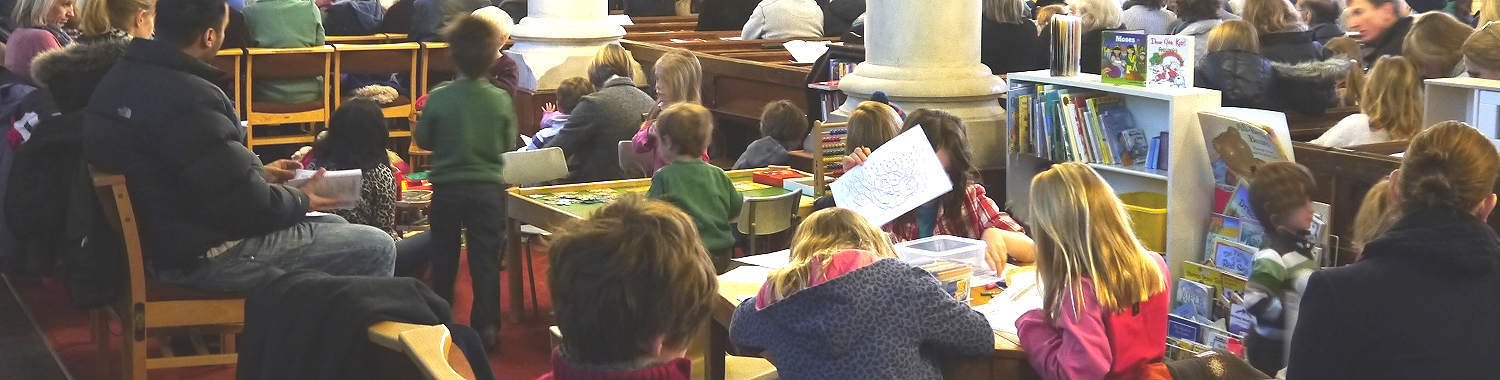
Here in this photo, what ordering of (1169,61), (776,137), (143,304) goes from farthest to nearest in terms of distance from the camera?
(776,137)
(1169,61)
(143,304)

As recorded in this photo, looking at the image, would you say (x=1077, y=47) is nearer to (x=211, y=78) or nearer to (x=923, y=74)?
(x=923, y=74)

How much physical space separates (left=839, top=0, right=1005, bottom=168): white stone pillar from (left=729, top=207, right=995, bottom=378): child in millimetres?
3147

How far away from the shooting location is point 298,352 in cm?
221

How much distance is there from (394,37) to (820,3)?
3.82m

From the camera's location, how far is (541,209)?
16.9 feet

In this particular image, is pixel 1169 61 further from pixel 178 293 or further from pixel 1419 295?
pixel 178 293

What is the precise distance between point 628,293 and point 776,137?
4.10m

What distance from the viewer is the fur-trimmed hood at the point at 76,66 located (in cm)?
497

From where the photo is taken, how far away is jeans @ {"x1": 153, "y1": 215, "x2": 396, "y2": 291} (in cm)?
435

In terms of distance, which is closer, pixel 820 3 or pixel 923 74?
pixel 923 74

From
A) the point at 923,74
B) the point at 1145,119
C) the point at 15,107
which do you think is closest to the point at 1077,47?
the point at 1145,119

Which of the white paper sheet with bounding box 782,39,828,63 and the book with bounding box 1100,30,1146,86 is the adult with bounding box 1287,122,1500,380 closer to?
the book with bounding box 1100,30,1146,86

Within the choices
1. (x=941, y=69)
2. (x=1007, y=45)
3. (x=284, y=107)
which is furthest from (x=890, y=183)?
(x=284, y=107)

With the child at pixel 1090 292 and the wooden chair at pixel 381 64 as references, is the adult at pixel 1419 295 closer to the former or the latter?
the child at pixel 1090 292
